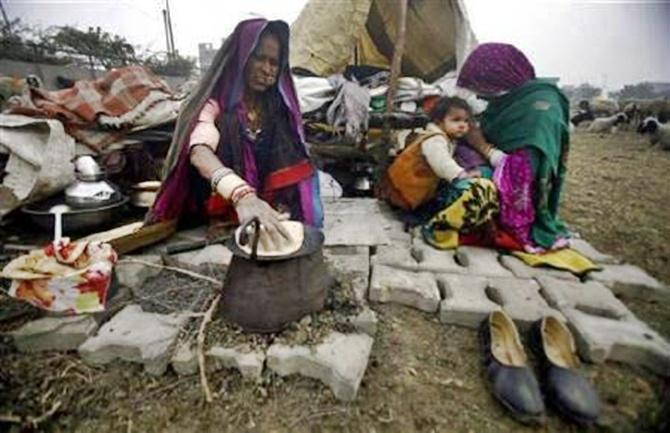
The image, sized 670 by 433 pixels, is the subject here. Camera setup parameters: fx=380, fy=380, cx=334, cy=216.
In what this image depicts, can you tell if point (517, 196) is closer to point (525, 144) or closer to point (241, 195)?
point (525, 144)

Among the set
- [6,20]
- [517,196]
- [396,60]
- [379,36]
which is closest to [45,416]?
[517,196]

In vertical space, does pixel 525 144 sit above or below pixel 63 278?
above

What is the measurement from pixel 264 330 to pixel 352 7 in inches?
153

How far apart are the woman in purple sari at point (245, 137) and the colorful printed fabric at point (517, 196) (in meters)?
1.16

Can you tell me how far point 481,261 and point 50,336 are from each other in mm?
2097

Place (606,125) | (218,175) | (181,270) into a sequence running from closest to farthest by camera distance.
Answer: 1. (218,175)
2. (181,270)
3. (606,125)

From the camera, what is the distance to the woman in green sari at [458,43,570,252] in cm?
231

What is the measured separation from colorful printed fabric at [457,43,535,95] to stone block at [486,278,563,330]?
1299mm

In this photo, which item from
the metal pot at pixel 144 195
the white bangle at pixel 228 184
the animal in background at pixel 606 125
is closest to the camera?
the white bangle at pixel 228 184

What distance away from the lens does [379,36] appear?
516 centimetres

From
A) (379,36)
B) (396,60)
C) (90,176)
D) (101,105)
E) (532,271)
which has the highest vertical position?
(379,36)

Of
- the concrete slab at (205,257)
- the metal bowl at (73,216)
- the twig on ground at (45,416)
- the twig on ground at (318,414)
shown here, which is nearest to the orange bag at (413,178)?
the concrete slab at (205,257)

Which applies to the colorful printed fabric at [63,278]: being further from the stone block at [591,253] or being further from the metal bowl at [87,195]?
the stone block at [591,253]

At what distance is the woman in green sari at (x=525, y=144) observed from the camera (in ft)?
7.57
